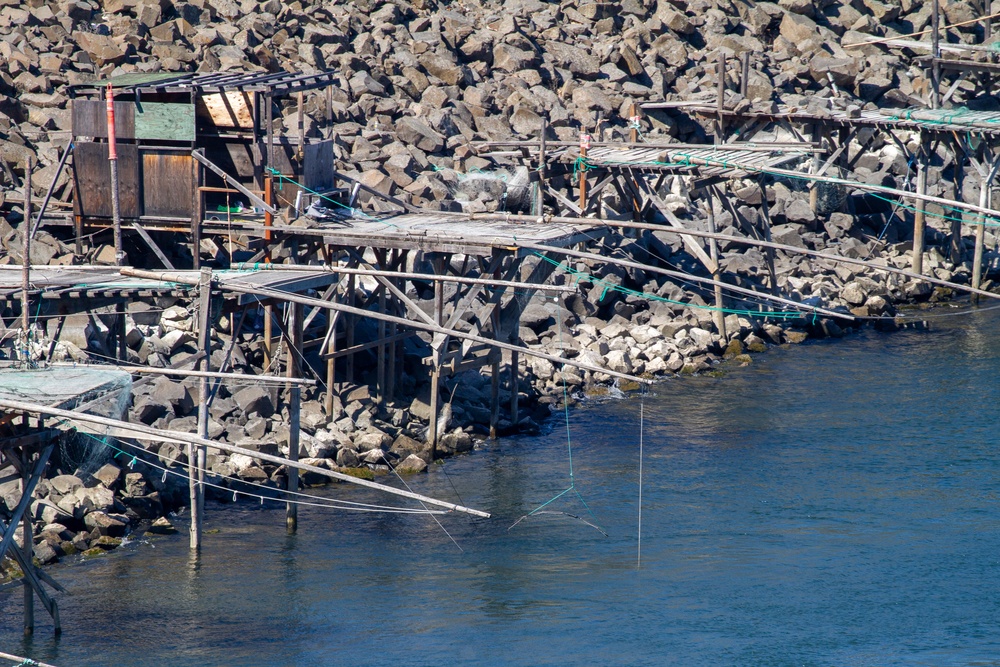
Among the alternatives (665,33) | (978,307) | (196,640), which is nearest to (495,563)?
(196,640)

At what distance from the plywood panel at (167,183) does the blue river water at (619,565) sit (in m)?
6.95

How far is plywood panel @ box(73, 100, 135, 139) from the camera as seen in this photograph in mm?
25344

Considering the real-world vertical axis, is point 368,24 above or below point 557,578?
above

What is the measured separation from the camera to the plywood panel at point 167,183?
25.3m

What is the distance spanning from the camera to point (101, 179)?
1011 inches

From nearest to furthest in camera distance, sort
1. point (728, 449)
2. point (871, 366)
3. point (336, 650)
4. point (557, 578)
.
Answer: point (336, 650)
point (557, 578)
point (728, 449)
point (871, 366)

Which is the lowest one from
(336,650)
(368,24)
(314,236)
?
(336,650)

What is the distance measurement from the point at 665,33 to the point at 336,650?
35.4 meters

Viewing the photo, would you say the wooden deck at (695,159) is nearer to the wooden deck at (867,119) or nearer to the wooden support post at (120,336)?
the wooden deck at (867,119)

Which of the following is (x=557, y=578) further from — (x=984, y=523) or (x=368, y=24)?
(x=368, y=24)

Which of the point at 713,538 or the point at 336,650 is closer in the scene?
the point at 336,650

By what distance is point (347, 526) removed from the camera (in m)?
21.6

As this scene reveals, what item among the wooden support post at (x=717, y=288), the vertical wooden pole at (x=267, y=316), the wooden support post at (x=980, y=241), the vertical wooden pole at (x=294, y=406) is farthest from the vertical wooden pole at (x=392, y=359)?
the wooden support post at (x=980, y=241)

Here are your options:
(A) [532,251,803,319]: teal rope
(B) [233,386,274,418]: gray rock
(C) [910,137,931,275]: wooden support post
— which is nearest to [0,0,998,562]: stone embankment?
(B) [233,386,274,418]: gray rock
